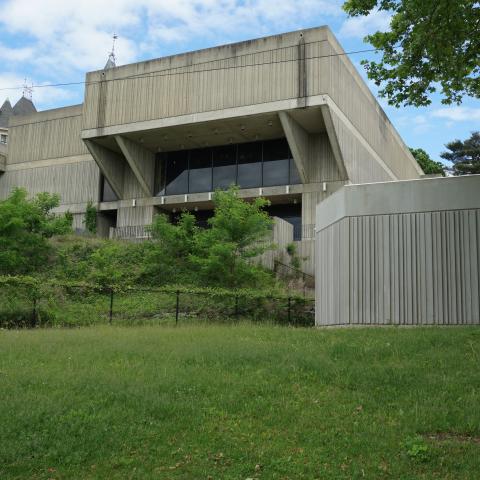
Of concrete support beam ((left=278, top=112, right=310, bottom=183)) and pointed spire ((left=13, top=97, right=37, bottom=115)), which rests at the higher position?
pointed spire ((left=13, top=97, right=37, bottom=115))

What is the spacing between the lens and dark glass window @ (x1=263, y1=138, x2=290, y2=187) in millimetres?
36625

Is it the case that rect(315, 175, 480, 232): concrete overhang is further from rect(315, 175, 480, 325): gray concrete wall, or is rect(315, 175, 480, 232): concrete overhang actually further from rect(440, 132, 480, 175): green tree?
rect(440, 132, 480, 175): green tree

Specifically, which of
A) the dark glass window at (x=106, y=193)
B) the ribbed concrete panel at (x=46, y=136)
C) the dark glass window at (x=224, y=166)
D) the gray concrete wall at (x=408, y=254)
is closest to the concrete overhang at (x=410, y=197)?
the gray concrete wall at (x=408, y=254)

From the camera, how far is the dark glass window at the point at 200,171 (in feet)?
127

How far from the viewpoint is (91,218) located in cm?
4188

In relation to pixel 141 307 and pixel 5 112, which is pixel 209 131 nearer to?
pixel 141 307

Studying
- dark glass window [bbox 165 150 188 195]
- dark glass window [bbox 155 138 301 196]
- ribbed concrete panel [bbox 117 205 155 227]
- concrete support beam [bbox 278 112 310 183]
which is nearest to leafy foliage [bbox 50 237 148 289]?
ribbed concrete panel [bbox 117 205 155 227]

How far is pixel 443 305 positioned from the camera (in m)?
15.8

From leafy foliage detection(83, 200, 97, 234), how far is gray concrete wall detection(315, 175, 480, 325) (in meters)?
27.1

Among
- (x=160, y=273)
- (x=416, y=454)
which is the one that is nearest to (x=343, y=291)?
(x=416, y=454)

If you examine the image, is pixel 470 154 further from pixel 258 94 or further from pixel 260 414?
pixel 260 414

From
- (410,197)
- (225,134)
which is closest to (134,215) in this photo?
(225,134)

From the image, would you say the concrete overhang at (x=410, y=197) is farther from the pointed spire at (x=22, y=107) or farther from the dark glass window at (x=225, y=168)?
the pointed spire at (x=22, y=107)

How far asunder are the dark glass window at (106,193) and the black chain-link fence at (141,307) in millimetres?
18448
